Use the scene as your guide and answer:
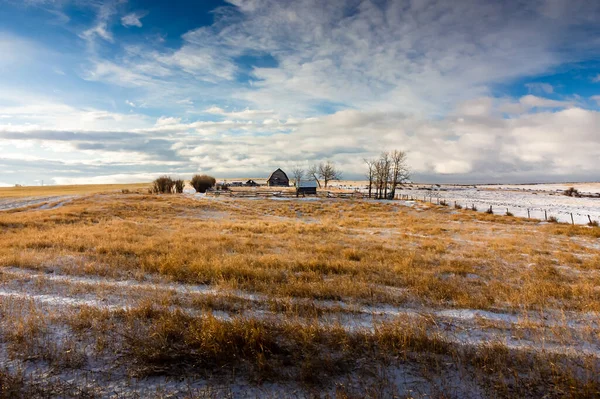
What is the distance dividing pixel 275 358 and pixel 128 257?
8.17m

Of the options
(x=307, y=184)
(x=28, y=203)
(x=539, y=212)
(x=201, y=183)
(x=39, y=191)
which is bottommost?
(x=539, y=212)

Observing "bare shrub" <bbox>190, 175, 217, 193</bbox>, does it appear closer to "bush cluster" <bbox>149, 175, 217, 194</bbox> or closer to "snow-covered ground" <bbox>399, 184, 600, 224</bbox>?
"bush cluster" <bbox>149, 175, 217, 194</bbox>

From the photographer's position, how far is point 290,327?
526 cm

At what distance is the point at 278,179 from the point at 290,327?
318ft

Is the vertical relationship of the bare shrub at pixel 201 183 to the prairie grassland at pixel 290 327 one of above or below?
above

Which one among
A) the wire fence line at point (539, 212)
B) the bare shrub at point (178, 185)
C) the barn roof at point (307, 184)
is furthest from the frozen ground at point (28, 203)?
the wire fence line at point (539, 212)

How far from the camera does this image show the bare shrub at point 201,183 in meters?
74.8

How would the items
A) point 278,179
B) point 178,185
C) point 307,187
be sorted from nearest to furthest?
point 178,185, point 307,187, point 278,179

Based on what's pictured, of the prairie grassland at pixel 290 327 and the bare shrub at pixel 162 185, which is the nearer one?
the prairie grassland at pixel 290 327

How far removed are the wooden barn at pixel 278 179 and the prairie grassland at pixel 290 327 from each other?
8887 centimetres

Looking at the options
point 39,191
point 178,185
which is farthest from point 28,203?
point 39,191

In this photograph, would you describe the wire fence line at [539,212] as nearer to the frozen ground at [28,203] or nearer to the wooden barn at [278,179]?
the frozen ground at [28,203]

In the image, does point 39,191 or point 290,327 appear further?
point 39,191

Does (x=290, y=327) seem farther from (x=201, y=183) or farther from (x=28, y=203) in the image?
(x=201, y=183)
